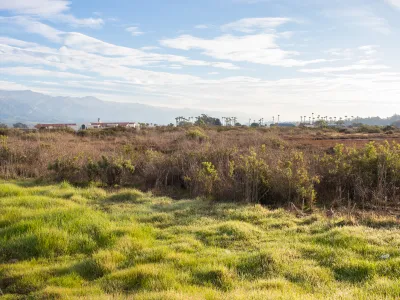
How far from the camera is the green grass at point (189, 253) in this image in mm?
3938

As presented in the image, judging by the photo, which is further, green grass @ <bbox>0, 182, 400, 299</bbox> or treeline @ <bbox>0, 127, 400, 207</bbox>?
treeline @ <bbox>0, 127, 400, 207</bbox>

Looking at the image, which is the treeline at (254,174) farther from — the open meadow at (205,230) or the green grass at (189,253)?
the green grass at (189,253)

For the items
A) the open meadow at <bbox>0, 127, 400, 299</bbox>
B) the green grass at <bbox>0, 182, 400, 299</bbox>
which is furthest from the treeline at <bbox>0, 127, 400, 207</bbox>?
the green grass at <bbox>0, 182, 400, 299</bbox>

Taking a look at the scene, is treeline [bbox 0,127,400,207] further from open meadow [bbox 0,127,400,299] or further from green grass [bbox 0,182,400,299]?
green grass [bbox 0,182,400,299]

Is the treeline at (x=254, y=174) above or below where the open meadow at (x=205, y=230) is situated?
above

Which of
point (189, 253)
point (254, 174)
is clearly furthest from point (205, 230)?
point (254, 174)

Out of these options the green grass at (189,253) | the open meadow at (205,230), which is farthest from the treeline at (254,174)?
the green grass at (189,253)

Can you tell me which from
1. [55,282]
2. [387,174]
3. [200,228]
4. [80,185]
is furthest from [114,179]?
[387,174]

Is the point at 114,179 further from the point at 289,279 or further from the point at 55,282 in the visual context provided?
the point at 289,279

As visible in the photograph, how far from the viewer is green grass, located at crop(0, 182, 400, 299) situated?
3.94 metres

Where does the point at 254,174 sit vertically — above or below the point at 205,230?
above

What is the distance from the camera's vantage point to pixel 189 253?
17.1 ft

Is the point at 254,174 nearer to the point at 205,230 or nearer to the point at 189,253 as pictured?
the point at 205,230

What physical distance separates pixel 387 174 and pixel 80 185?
29.6 ft
